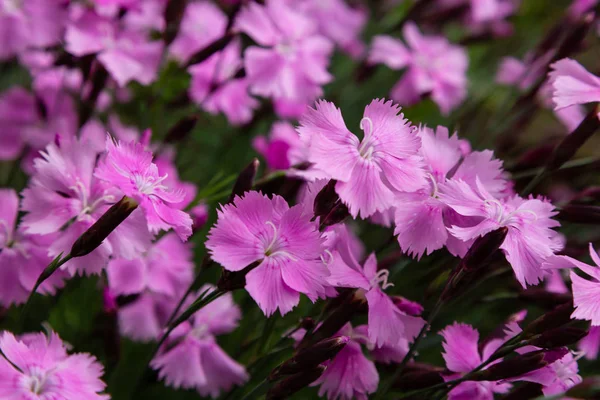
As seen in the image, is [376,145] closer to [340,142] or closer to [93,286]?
[340,142]

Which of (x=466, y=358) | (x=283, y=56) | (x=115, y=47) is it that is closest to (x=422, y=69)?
(x=283, y=56)

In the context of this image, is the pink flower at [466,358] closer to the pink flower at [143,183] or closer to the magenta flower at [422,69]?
the pink flower at [143,183]

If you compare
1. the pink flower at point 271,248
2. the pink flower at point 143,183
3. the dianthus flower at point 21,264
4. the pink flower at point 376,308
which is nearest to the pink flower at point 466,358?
the pink flower at point 376,308

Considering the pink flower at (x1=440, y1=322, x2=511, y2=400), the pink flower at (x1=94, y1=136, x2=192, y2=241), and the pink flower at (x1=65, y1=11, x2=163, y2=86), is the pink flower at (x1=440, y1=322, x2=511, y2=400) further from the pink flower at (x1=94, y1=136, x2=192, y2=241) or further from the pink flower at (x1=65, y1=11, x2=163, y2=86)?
the pink flower at (x1=65, y1=11, x2=163, y2=86)

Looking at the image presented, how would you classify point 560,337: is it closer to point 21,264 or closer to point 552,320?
point 552,320

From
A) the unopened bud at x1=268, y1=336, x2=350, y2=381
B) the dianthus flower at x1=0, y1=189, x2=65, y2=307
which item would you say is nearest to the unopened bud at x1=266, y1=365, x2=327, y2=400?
the unopened bud at x1=268, y1=336, x2=350, y2=381

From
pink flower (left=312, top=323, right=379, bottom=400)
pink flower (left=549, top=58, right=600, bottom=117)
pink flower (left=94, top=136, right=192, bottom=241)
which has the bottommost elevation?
pink flower (left=312, top=323, right=379, bottom=400)
